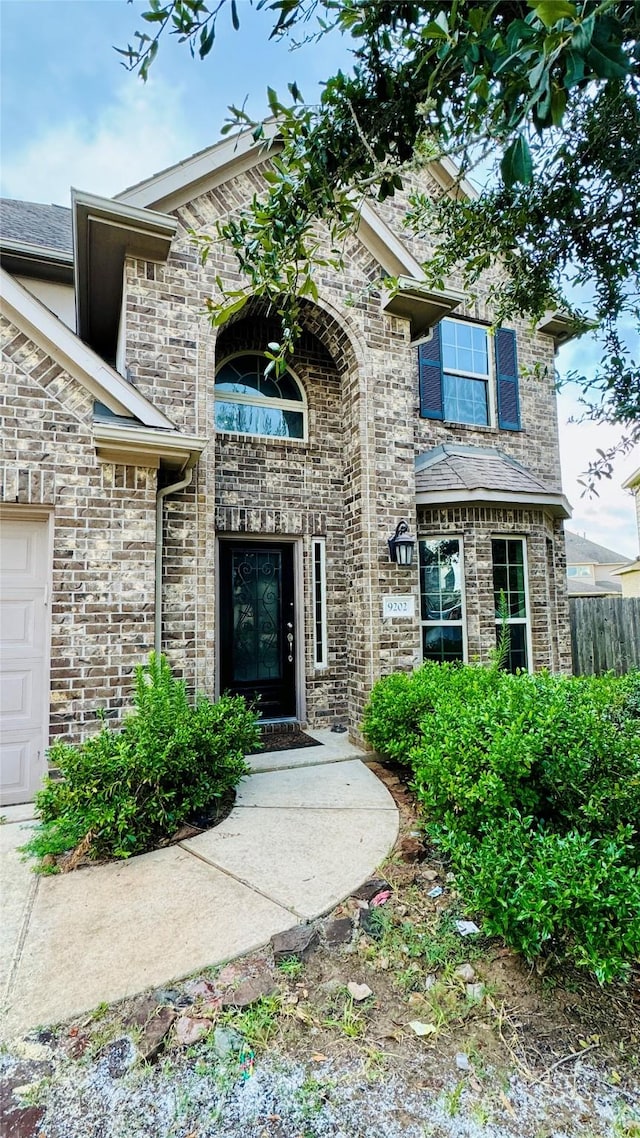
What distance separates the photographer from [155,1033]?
2.15 meters

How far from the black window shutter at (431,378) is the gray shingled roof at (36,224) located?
552 cm

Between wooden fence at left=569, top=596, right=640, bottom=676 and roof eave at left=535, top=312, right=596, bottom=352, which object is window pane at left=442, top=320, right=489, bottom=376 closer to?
roof eave at left=535, top=312, right=596, bottom=352

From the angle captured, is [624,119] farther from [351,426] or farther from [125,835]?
[125,835]

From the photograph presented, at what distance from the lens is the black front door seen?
22.2ft

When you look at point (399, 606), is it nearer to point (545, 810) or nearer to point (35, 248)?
point (545, 810)

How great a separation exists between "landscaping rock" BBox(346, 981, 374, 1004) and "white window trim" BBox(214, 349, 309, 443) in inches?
228

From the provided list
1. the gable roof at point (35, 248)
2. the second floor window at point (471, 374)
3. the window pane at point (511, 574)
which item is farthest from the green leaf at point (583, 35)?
the gable roof at point (35, 248)

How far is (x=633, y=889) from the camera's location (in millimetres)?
2117

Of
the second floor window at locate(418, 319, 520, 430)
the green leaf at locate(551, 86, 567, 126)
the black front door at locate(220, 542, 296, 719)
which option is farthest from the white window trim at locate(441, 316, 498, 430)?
the green leaf at locate(551, 86, 567, 126)

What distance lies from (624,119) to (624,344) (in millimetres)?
1573

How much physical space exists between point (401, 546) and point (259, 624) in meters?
2.11

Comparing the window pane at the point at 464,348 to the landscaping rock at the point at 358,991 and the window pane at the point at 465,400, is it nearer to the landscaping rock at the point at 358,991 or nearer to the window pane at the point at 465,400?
the window pane at the point at 465,400

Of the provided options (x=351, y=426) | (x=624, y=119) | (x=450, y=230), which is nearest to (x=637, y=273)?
(x=624, y=119)

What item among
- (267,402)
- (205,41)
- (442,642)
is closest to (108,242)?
(267,402)
